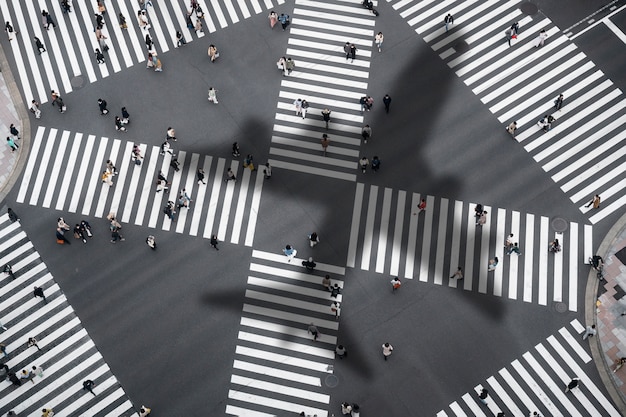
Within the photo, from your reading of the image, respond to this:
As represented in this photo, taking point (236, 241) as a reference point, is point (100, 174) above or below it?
above

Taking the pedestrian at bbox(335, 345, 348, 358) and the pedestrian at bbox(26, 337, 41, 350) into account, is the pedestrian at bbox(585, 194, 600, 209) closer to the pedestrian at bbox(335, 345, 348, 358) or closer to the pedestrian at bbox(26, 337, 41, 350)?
the pedestrian at bbox(335, 345, 348, 358)

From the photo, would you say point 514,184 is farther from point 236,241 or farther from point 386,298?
point 236,241

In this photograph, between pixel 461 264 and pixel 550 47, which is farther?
pixel 550 47

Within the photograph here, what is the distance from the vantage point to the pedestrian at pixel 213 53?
5012 cm

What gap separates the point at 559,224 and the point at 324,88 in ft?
53.5

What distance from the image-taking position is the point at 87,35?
52156 mm

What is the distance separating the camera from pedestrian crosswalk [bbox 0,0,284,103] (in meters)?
51.0

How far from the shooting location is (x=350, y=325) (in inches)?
1731

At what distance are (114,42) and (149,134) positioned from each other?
7370 millimetres

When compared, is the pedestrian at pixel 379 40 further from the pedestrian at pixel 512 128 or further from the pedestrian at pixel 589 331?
the pedestrian at pixel 589 331

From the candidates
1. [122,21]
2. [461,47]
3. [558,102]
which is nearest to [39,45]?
[122,21]

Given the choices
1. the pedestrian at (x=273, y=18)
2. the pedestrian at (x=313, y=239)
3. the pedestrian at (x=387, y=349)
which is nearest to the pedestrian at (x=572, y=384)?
the pedestrian at (x=387, y=349)

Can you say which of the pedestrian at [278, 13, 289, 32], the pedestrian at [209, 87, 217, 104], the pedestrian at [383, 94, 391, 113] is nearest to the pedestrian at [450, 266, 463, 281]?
the pedestrian at [383, 94, 391, 113]

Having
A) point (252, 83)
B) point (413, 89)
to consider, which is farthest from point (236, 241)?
point (413, 89)
